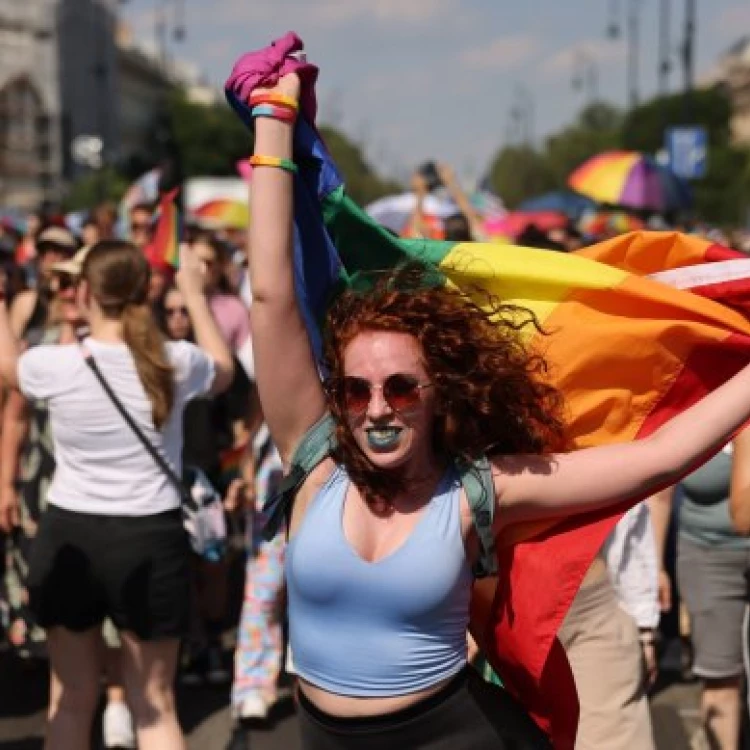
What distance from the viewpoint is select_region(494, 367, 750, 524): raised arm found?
123 inches

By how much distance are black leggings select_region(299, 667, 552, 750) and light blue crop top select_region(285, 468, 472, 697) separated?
50 mm

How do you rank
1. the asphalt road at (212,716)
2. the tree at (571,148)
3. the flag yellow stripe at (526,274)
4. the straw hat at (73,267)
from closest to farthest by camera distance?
the flag yellow stripe at (526,274), the straw hat at (73,267), the asphalt road at (212,716), the tree at (571,148)

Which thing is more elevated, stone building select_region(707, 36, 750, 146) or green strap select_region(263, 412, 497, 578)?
stone building select_region(707, 36, 750, 146)

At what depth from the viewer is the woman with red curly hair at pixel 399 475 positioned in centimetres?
304

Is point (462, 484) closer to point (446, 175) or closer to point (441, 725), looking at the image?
point (441, 725)

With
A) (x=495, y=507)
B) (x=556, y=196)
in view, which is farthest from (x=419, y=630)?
(x=556, y=196)

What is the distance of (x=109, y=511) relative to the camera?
4895 millimetres

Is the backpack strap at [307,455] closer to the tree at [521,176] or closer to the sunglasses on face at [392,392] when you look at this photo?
the sunglasses on face at [392,392]

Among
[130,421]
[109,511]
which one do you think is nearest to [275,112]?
[130,421]

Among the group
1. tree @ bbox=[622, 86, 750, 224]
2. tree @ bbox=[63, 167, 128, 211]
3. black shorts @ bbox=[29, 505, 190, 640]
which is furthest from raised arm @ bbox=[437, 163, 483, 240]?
tree @ bbox=[622, 86, 750, 224]

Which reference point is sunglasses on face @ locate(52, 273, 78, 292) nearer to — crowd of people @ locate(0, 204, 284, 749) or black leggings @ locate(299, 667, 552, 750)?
crowd of people @ locate(0, 204, 284, 749)

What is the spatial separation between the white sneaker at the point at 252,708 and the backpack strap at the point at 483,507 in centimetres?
348

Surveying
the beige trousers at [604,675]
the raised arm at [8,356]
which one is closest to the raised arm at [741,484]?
the beige trousers at [604,675]

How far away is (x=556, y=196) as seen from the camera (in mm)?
25500
